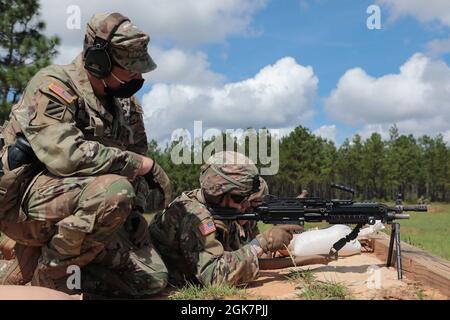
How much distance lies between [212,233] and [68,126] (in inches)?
52.3

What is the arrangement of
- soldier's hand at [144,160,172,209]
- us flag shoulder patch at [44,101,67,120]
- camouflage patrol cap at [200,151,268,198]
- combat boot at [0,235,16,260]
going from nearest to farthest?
us flag shoulder patch at [44,101,67,120] < soldier's hand at [144,160,172,209] < camouflage patrol cap at [200,151,268,198] < combat boot at [0,235,16,260]

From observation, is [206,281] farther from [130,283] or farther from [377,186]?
[377,186]

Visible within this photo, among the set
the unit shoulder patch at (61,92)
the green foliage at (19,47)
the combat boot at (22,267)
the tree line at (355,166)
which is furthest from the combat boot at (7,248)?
the tree line at (355,166)

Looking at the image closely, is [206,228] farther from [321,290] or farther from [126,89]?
[126,89]

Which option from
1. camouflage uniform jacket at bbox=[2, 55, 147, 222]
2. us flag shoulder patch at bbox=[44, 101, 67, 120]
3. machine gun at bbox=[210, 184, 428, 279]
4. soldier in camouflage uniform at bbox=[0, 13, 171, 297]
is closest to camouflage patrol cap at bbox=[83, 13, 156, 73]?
soldier in camouflage uniform at bbox=[0, 13, 171, 297]

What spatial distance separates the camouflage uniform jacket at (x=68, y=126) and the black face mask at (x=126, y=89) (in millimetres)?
125

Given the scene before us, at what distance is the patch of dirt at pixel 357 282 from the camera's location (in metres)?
3.24

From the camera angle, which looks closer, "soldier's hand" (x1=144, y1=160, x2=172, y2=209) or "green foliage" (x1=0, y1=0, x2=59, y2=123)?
"soldier's hand" (x1=144, y1=160, x2=172, y2=209)

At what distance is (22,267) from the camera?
3.84 meters

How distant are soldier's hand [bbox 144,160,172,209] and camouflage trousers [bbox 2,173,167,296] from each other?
31 cm

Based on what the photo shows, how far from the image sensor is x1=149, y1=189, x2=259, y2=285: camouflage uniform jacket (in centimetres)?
381

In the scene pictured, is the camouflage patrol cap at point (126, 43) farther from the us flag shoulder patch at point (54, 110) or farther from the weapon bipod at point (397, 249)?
the weapon bipod at point (397, 249)

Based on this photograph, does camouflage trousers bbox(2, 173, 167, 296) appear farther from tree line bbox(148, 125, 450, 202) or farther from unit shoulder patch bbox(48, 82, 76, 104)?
tree line bbox(148, 125, 450, 202)
